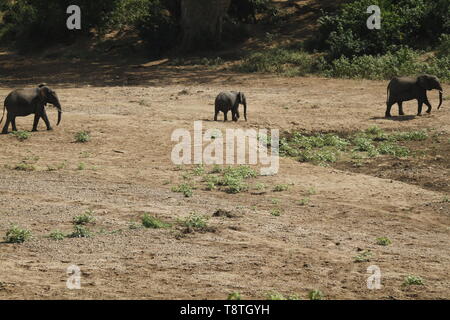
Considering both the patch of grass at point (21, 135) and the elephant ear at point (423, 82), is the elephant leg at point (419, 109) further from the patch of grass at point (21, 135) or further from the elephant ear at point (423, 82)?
the patch of grass at point (21, 135)

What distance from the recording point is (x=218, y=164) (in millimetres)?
17125

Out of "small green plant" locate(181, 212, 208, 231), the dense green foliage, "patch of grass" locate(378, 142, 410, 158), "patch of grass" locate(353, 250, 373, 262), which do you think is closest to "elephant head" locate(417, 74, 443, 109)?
"patch of grass" locate(378, 142, 410, 158)

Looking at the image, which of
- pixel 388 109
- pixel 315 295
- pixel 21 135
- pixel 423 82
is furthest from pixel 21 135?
pixel 315 295

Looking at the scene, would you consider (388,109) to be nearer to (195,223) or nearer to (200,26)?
(195,223)

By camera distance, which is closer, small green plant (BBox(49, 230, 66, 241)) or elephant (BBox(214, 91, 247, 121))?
small green plant (BBox(49, 230, 66, 241))

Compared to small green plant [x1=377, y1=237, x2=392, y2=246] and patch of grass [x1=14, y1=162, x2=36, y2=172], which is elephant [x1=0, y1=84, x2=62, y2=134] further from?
small green plant [x1=377, y1=237, x2=392, y2=246]

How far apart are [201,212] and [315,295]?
4.44m

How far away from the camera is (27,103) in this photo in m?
19.1

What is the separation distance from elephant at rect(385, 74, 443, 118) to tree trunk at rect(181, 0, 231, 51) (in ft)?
39.5

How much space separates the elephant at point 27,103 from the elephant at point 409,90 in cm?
828

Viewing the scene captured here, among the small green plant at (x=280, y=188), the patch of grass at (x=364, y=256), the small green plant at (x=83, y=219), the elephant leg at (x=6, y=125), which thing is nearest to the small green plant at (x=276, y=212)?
the small green plant at (x=280, y=188)

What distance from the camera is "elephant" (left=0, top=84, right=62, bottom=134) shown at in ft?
62.6
